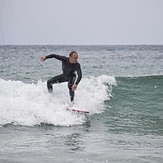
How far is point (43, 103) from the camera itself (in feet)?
34.0

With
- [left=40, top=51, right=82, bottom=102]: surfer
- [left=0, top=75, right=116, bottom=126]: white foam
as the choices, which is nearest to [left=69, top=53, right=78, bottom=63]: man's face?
[left=40, top=51, right=82, bottom=102]: surfer

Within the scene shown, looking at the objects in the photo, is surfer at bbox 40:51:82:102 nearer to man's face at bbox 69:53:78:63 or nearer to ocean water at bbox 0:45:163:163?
man's face at bbox 69:53:78:63

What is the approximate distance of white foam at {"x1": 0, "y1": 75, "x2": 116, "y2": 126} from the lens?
9.29m

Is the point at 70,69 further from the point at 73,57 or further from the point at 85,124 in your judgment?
the point at 85,124

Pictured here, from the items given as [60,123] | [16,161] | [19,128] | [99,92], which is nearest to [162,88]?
[99,92]

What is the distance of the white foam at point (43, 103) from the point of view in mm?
9289

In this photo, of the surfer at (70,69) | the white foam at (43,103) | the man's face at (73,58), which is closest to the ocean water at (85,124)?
the white foam at (43,103)

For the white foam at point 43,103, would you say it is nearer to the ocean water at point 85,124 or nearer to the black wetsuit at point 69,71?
the ocean water at point 85,124

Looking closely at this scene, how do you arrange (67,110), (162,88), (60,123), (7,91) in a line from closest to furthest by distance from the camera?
1. (60,123)
2. (67,110)
3. (7,91)
4. (162,88)

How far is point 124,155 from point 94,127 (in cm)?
340

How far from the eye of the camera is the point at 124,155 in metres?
5.91

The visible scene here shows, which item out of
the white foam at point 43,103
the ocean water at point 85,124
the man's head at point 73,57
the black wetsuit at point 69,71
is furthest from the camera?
the black wetsuit at point 69,71

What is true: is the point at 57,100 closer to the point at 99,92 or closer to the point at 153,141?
the point at 99,92

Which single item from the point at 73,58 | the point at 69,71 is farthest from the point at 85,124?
the point at 73,58
